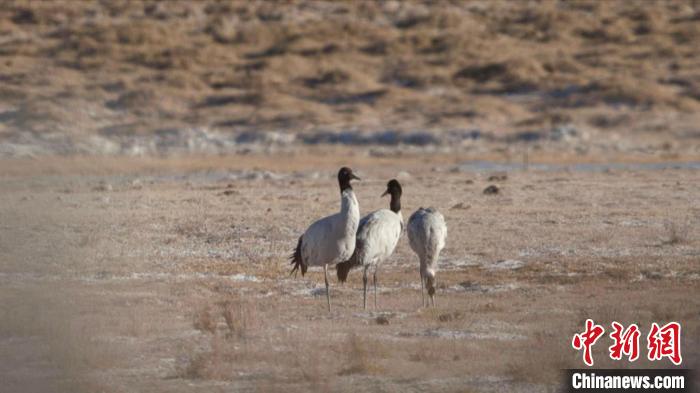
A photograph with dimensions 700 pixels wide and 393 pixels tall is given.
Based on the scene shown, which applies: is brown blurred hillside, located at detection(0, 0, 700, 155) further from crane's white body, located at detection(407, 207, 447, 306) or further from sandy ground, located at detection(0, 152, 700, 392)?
crane's white body, located at detection(407, 207, 447, 306)

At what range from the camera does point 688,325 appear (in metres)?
14.5

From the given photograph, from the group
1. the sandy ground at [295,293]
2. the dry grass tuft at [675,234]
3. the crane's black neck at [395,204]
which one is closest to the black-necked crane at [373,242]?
the sandy ground at [295,293]

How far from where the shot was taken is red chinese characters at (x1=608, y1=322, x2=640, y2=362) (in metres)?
12.9

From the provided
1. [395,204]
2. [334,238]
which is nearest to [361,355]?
[334,238]

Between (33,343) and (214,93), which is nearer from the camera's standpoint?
(33,343)

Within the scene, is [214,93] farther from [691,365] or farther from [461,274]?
[691,365]

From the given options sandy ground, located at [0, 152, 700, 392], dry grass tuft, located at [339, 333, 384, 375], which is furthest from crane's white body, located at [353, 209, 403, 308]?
dry grass tuft, located at [339, 333, 384, 375]

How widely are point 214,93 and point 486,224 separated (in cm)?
3983

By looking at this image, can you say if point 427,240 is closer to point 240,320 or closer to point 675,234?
point 240,320

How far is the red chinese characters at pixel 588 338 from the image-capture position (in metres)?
13.0

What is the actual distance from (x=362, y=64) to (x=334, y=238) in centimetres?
5300

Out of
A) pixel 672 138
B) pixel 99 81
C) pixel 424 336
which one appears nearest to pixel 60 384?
pixel 424 336

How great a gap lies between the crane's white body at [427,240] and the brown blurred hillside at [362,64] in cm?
2753

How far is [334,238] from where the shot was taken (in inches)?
638
